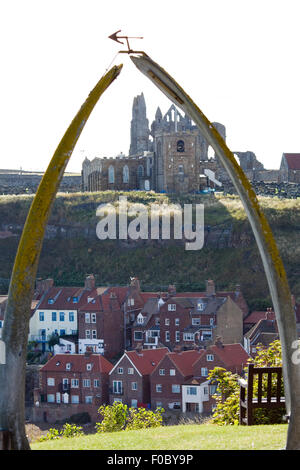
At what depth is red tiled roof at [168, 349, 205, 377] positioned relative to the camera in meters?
42.5

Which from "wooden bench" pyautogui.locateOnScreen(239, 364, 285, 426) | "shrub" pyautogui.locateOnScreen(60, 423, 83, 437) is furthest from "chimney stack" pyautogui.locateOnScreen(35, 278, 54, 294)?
"wooden bench" pyautogui.locateOnScreen(239, 364, 285, 426)

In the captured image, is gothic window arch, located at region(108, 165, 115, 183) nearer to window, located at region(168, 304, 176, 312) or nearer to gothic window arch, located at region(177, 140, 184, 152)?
gothic window arch, located at region(177, 140, 184, 152)

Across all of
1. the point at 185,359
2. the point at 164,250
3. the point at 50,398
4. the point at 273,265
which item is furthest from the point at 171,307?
the point at 273,265

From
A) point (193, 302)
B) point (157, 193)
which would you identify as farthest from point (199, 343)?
point (157, 193)

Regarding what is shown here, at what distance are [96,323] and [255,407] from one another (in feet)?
129

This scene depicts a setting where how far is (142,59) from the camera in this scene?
10125mm

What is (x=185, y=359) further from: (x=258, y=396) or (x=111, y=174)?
(x=111, y=174)

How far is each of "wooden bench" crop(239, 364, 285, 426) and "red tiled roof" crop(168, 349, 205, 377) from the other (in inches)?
1157

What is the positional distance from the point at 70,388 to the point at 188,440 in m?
34.9

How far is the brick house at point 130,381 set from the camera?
4288 centimetres

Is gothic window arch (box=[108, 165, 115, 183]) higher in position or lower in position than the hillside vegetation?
higher

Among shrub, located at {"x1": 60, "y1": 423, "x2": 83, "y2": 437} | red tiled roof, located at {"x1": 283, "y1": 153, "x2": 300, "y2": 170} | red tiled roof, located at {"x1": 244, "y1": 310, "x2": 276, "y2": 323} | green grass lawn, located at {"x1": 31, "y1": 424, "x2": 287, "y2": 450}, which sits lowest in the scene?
shrub, located at {"x1": 60, "y1": 423, "x2": 83, "y2": 437}

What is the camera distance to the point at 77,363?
1784 inches

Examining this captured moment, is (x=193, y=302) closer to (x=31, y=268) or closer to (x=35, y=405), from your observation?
(x=35, y=405)
